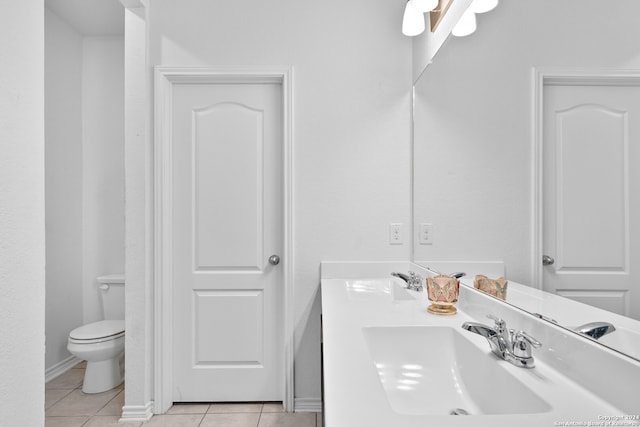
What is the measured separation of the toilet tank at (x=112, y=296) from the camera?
277cm

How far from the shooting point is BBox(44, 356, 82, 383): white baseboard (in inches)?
101

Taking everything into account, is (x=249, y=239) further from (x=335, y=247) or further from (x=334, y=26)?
(x=334, y=26)

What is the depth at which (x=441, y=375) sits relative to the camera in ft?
3.46

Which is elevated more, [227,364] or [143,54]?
[143,54]

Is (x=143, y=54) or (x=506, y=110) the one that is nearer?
(x=506, y=110)

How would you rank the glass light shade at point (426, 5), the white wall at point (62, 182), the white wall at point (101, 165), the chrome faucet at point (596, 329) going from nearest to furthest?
the chrome faucet at point (596, 329)
the glass light shade at point (426, 5)
the white wall at point (62, 182)
the white wall at point (101, 165)

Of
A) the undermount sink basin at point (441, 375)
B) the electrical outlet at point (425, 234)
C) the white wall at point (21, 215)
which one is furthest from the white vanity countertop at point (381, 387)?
→ the white wall at point (21, 215)

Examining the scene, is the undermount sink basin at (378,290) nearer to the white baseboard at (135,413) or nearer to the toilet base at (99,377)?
the white baseboard at (135,413)

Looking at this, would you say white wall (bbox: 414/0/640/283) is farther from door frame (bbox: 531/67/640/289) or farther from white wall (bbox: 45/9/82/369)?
white wall (bbox: 45/9/82/369)

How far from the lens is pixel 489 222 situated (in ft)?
4.18

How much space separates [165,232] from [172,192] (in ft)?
0.79

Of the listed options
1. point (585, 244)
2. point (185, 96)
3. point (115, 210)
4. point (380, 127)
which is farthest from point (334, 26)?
point (115, 210)

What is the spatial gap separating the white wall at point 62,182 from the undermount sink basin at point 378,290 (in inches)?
88.3

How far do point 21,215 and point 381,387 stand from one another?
1.19 metres
